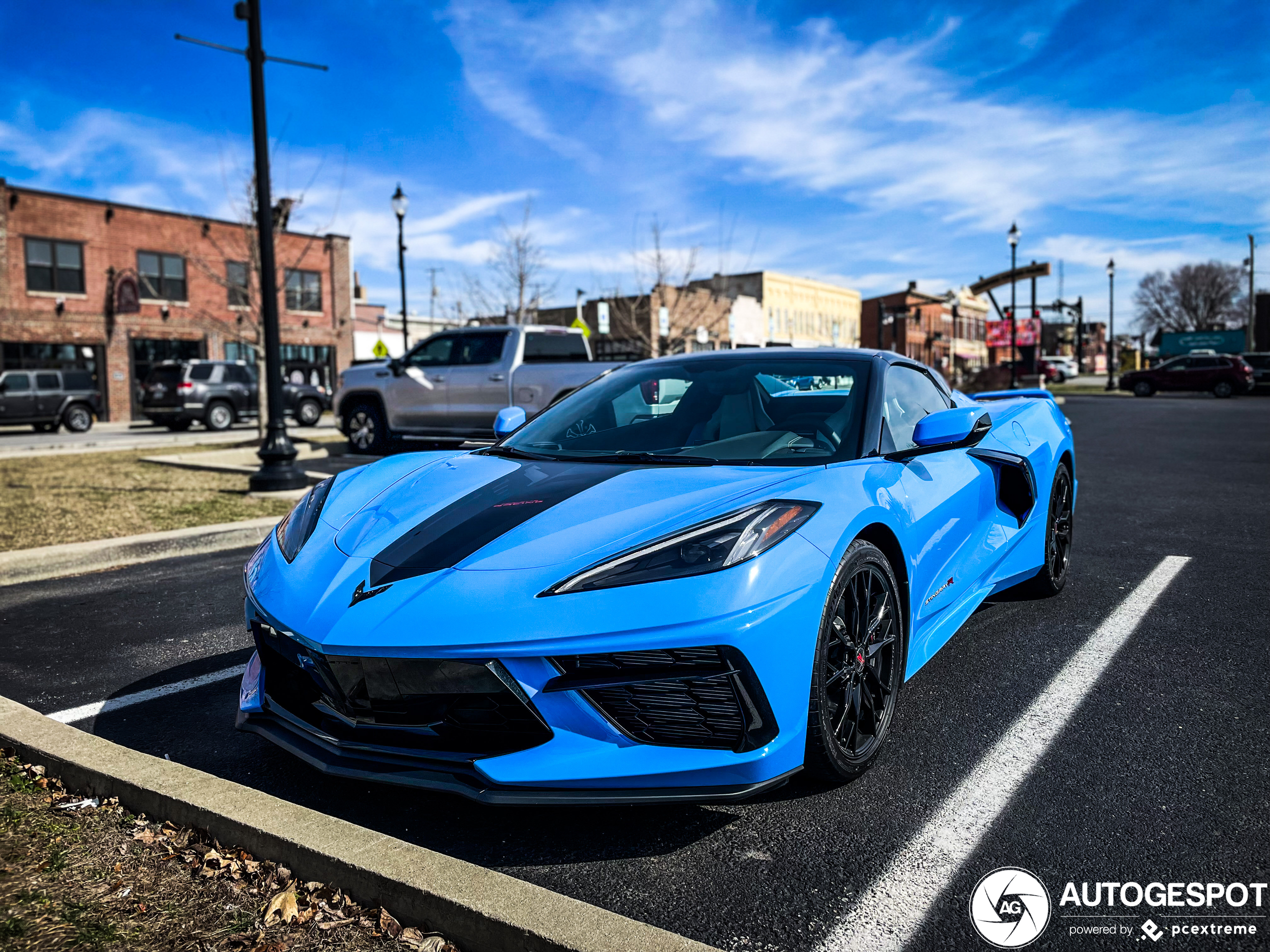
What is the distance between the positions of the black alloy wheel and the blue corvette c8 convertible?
5.01 feet

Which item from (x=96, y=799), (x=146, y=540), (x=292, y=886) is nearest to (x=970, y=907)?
(x=292, y=886)

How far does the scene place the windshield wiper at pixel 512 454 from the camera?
3.60 metres

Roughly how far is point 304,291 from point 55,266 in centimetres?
916

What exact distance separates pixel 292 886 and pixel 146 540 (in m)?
5.46

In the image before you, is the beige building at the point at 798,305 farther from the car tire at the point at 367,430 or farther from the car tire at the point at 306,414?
the car tire at the point at 367,430

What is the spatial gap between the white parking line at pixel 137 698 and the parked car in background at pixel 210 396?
74.2 ft

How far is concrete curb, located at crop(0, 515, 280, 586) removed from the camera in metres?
6.21

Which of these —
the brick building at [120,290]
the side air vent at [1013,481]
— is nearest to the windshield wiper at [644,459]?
the side air vent at [1013,481]

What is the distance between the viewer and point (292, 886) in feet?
7.54

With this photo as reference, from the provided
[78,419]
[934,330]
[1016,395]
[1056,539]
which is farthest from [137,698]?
[934,330]

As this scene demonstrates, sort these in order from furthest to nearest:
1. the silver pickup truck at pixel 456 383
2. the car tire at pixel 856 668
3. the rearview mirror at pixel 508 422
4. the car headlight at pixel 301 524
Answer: the silver pickup truck at pixel 456 383
the rearview mirror at pixel 508 422
the car headlight at pixel 301 524
the car tire at pixel 856 668

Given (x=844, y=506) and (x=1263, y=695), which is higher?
(x=844, y=506)

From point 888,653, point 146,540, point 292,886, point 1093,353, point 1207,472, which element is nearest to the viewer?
point 292,886

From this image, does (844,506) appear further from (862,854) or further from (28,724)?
(28,724)
